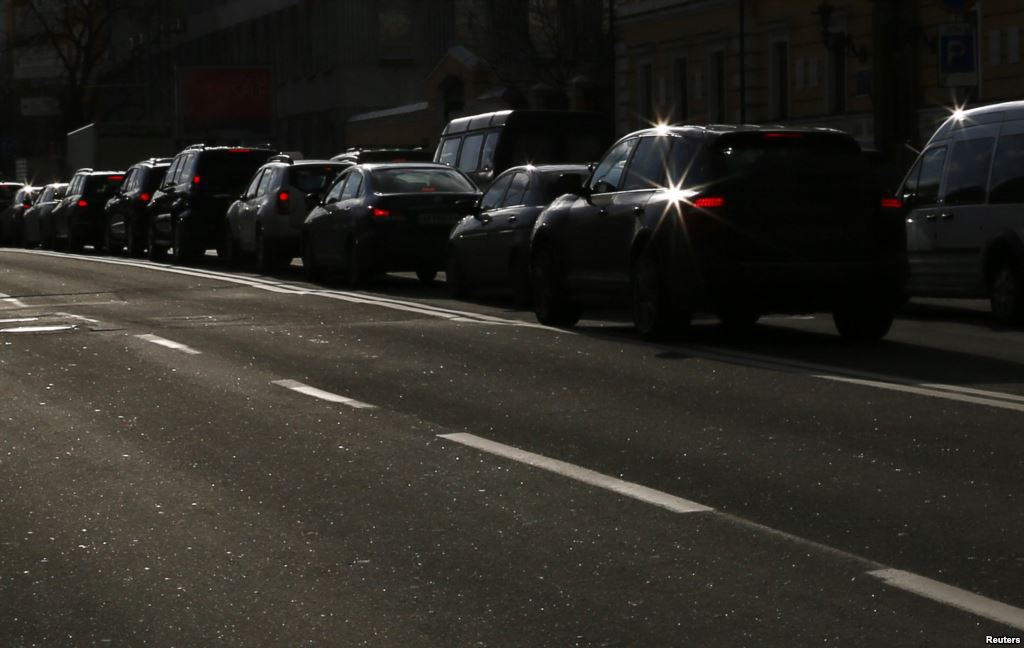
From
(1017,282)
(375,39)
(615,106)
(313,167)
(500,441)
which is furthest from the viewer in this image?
(375,39)

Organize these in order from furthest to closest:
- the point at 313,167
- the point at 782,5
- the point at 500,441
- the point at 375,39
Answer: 1. the point at 375,39
2. the point at 782,5
3. the point at 313,167
4. the point at 500,441

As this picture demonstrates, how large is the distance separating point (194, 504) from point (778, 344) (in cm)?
821

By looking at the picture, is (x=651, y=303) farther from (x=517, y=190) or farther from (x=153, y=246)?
(x=153, y=246)

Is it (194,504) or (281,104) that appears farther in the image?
(281,104)

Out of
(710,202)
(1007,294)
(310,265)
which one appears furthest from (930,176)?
(310,265)

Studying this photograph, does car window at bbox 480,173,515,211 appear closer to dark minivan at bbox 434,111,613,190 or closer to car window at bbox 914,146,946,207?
car window at bbox 914,146,946,207

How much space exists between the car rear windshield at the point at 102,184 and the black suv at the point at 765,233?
2961cm

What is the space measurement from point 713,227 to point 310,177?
1522 cm

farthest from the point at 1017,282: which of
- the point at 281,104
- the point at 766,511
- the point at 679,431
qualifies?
the point at 281,104

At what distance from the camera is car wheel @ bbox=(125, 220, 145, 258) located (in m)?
38.8

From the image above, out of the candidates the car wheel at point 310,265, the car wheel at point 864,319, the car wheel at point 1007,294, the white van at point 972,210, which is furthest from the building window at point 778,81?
the car wheel at point 864,319

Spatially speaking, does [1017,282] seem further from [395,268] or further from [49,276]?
[49,276]

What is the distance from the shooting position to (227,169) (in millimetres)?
34938

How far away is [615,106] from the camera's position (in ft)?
185
